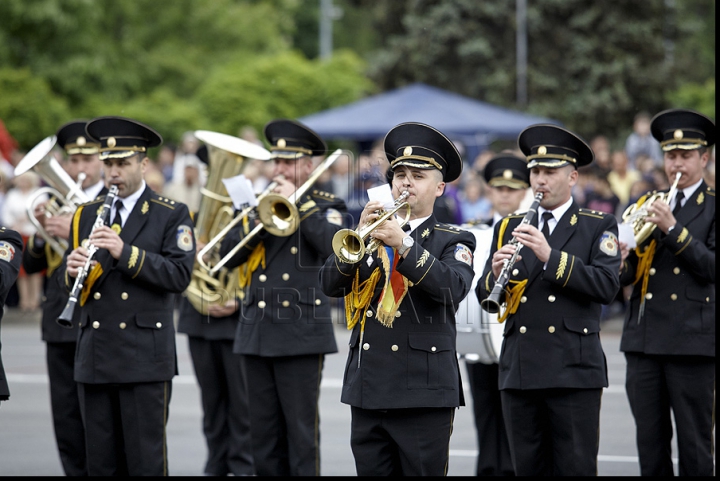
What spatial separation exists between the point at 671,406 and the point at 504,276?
1.80 meters

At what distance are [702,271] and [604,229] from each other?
0.93m

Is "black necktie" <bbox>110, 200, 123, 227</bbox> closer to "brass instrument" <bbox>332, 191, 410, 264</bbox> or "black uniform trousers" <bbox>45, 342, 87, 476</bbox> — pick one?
"black uniform trousers" <bbox>45, 342, 87, 476</bbox>

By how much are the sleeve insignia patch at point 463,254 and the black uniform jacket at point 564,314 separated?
1.87ft

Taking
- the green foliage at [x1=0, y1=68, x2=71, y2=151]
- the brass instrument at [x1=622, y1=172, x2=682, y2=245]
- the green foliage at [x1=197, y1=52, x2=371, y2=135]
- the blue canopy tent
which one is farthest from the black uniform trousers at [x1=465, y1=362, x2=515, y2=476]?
the green foliage at [x1=197, y1=52, x2=371, y2=135]

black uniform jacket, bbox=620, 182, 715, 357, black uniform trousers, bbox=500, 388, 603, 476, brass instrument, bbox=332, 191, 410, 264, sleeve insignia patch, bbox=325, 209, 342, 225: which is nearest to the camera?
brass instrument, bbox=332, 191, 410, 264

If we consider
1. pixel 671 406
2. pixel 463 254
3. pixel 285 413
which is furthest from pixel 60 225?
pixel 671 406

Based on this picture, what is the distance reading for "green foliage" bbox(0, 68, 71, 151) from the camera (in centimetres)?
2588

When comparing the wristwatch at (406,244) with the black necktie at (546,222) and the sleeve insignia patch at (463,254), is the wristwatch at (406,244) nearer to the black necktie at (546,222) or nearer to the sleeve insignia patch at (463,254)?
the sleeve insignia patch at (463,254)

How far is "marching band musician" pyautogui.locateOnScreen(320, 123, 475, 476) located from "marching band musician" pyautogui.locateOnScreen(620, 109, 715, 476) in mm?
1885

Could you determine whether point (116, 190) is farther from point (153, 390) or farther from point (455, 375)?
point (455, 375)

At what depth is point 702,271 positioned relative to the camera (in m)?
6.46

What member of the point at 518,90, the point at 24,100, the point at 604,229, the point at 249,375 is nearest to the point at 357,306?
the point at 604,229

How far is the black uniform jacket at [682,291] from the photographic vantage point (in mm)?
6480

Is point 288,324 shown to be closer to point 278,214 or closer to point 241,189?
point 278,214
